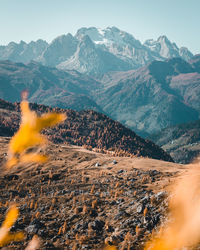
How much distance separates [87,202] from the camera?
4219 cm

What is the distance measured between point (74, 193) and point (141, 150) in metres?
156

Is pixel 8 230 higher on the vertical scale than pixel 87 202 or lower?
higher

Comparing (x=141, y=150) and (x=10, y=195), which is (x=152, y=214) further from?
(x=141, y=150)

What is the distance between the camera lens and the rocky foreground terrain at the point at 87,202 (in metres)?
32.8

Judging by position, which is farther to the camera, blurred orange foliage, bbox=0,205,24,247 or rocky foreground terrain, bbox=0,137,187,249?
blurred orange foliage, bbox=0,205,24,247

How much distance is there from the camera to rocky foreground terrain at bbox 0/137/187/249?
32.8 m

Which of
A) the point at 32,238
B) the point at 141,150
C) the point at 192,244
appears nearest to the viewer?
the point at 192,244

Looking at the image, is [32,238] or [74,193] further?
[74,193]

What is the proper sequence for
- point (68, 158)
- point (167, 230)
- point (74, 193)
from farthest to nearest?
1. point (68, 158)
2. point (74, 193)
3. point (167, 230)

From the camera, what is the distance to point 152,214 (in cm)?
3422

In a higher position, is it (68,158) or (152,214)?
(68,158)

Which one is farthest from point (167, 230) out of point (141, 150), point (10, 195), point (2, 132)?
point (141, 150)

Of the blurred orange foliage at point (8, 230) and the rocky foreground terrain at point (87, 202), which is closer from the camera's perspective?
the rocky foreground terrain at point (87, 202)

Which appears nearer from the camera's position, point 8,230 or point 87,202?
point 8,230
